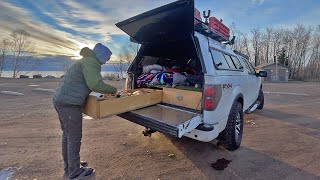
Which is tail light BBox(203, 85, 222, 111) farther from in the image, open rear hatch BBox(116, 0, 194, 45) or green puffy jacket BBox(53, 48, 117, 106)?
green puffy jacket BBox(53, 48, 117, 106)

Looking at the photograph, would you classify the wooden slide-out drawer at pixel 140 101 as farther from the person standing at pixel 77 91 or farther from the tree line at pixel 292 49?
the tree line at pixel 292 49

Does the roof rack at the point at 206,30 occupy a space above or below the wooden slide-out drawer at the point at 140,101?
above

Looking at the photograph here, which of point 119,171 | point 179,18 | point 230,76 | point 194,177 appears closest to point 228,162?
point 194,177

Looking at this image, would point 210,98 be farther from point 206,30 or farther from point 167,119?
point 206,30

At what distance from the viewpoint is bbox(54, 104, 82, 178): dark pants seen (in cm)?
326

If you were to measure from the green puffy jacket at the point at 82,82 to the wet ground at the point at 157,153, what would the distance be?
120 cm

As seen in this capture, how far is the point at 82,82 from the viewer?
Answer: 3.24 metres

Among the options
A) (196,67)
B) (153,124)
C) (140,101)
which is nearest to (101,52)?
(140,101)

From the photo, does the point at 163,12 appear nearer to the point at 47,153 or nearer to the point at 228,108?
the point at 228,108

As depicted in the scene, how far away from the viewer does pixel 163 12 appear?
150 inches

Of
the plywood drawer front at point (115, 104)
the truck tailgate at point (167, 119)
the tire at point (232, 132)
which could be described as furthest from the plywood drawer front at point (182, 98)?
the tire at point (232, 132)

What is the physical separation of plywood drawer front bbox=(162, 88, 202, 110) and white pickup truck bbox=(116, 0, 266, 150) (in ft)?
0.13

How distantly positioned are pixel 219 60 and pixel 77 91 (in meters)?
2.53

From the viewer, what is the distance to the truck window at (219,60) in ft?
13.3
